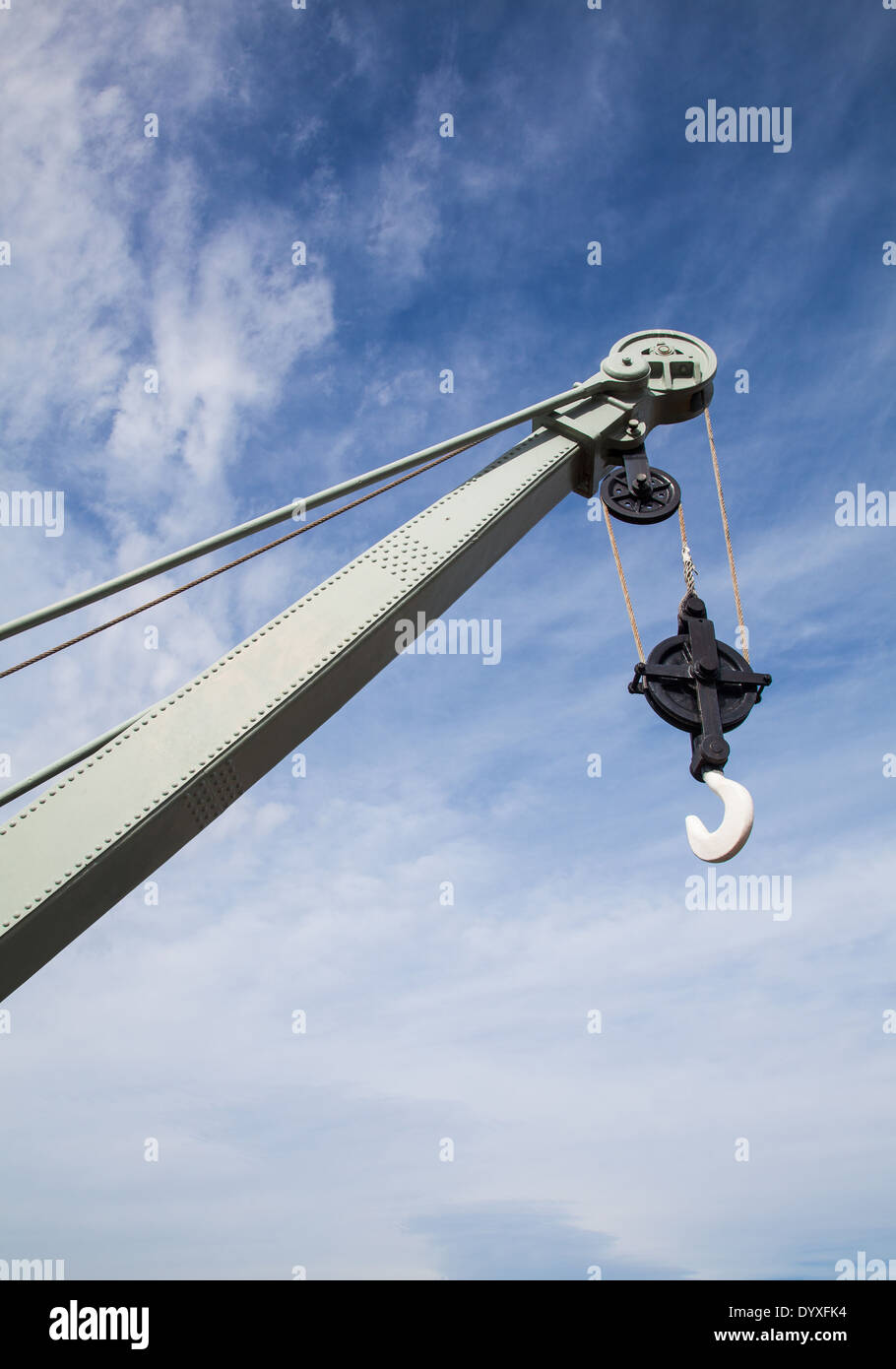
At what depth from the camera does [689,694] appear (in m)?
7.11

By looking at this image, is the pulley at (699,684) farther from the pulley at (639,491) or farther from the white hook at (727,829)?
the pulley at (639,491)

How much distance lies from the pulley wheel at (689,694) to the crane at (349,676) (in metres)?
0.01

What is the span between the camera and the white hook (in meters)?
5.90

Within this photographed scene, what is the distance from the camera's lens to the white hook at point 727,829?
5898mm

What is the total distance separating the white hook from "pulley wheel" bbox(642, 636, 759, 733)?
2.52 ft

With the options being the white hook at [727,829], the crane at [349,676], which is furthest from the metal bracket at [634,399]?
the white hook at [727,829]

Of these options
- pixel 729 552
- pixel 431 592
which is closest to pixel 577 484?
pixel 729 552

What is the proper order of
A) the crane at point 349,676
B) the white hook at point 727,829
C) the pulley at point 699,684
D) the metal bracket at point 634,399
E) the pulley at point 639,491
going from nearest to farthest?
the crane at point 349,676, the white hook at point 727,829, the pulley at point 699,684, the metal bracket at point 634,399, the pulley at point 639,491

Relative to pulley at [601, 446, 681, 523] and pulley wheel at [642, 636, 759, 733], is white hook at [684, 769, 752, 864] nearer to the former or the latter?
pulley wheel at [642, 636, 759, 733]

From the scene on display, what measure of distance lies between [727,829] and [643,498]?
140 inches

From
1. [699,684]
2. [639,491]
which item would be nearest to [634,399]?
[639,491]

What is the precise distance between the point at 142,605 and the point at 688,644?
13.9 ft

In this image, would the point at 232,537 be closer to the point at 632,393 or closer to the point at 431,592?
the point at 431,592

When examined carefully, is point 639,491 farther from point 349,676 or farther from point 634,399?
point 349,676
